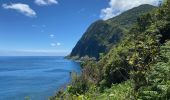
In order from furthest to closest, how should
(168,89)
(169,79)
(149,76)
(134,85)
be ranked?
(134,85) → (149,76) → (169,79) → (168,89)

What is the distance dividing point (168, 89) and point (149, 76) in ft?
8.86

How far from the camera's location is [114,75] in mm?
28422

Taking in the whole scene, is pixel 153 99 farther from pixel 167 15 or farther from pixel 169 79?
pixel 167 15

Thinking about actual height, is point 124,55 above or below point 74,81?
above

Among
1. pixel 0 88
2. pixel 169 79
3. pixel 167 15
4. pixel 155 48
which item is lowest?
pixel 0 88

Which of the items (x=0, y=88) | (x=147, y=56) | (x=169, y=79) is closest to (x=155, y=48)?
(x=147, y=56)

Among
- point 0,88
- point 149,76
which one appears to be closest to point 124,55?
point 149,76

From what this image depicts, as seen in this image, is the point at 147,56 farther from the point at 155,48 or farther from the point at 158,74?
the point at 158,74

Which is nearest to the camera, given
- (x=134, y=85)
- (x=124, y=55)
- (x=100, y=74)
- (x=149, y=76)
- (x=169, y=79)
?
(x=169, y=79)

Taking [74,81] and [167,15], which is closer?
[167,15]

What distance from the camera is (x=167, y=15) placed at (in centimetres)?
2986

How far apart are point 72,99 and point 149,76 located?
5044 mm

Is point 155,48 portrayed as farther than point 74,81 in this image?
No

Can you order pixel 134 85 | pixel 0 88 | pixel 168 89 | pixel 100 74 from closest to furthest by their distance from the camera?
pixel 168 89
pixel 134 85
pixel 100 74
pixel 0 88
